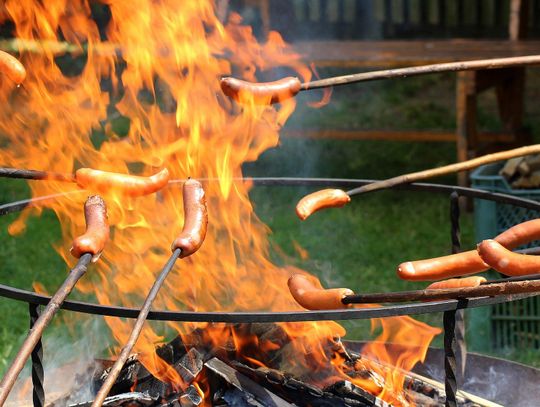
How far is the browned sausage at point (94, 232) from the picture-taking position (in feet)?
6.69

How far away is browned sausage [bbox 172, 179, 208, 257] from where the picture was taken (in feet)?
7.09

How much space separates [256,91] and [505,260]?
83 centimetres

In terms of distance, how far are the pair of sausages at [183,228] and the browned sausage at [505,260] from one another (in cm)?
A: 66

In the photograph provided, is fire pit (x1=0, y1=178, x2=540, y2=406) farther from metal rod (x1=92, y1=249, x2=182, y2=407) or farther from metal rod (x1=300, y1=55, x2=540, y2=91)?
metal rod (x1=300, y1=55, x2=540, y2=91)

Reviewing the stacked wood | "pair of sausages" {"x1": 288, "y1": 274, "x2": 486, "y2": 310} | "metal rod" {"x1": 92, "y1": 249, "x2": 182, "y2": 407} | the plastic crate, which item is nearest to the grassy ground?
the plastic crate

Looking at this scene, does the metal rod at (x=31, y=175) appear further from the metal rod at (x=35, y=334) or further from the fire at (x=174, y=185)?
the metal rod at (x=35, y=334)

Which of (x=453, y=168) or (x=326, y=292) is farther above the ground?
(x=453, y=168)

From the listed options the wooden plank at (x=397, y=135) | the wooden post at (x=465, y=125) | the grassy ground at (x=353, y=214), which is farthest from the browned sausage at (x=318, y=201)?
the wooden plank at (x=397, y=135)

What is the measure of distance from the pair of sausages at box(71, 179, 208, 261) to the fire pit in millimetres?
130

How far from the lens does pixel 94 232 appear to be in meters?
2.11

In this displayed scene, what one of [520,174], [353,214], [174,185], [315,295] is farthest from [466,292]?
[353,214]

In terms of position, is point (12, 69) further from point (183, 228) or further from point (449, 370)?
point (449, 370)

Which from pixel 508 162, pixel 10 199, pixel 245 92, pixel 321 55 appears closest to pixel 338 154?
pixel 321 55

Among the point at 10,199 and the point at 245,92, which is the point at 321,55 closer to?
the point at 10,199
